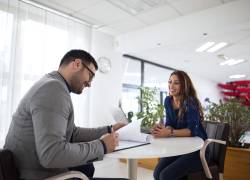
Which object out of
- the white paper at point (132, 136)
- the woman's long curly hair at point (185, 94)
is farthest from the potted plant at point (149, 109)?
the white paper at point (132, 136)

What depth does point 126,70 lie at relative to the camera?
6.32 meters

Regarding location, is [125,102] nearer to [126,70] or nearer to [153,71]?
[126,70]

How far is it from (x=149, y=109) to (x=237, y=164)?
5.23 feet

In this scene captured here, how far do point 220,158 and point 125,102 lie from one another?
168 inches

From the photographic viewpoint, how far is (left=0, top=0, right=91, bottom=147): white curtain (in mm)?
3096

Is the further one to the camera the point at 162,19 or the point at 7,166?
the point at 162,19

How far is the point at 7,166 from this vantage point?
0.92 metres

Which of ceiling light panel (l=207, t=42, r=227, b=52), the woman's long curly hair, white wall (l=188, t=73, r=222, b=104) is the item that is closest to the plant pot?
the woman's long curly hair

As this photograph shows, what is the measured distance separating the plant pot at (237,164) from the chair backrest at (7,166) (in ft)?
8.69

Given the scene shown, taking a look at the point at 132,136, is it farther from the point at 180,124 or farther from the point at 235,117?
the point at 235,117

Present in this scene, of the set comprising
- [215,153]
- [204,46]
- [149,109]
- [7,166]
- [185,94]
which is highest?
[204,46]

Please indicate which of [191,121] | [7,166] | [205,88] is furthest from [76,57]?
[205,88]

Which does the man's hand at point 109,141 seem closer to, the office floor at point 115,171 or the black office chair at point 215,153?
the black office chair at point 215,153

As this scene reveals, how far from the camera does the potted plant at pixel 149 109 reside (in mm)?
1953
